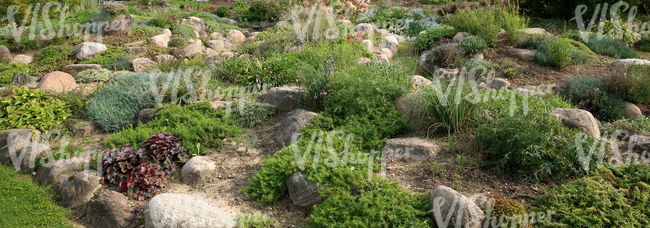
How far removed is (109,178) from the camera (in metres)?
4.80

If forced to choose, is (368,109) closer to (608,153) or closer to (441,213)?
(441,213)

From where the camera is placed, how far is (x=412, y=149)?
4703 millimetres

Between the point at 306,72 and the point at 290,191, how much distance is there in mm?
2535

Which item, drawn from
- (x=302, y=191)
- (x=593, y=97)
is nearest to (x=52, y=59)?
(x=302, y=191)

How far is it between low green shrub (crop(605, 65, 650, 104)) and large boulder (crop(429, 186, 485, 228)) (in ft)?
14.6

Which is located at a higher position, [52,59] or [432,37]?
[432,37]

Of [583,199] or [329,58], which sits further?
[329,58]

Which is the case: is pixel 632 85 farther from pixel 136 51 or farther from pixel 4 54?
pixel 4 54

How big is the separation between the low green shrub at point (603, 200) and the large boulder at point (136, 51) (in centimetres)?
903

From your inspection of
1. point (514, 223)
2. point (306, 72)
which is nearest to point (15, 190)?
point (306, 72)

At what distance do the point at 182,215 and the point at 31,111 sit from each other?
13.5ft

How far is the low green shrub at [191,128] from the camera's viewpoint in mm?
5375

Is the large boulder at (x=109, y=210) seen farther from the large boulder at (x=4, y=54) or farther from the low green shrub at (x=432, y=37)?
the low green shrub at (x=432, y=37)

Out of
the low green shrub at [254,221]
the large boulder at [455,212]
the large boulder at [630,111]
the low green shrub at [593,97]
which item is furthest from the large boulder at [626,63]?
the low green shrub at [254,221]
